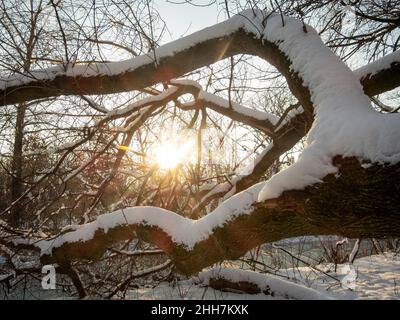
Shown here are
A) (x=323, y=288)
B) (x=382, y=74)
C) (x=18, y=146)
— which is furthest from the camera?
(x=323, y=288)

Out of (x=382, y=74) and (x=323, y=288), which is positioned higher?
(x=382, y=74)

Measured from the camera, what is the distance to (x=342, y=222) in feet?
4.62

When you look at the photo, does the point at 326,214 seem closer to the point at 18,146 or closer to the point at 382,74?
the point at 382,74

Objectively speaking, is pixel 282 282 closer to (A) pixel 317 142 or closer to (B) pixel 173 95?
(B) pixel 173 95

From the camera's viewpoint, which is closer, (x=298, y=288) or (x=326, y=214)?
(x=326, y=214)

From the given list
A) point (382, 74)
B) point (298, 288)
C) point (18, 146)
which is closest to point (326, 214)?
point (382, 74)

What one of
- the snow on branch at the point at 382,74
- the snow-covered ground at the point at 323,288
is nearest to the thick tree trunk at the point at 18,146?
the snow-covered ground at the point at 323,288

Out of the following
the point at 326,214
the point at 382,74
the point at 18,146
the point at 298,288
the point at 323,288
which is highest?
the point at 18,146

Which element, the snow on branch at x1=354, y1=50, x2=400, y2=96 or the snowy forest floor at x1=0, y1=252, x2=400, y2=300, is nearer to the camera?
the snow on branch at x1=354, y1=50, x2=400, y2=96

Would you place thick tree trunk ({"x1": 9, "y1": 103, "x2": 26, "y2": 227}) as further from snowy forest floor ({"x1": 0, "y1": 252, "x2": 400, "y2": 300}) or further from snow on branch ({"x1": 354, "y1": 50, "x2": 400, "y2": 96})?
snow on branch ({"x1": 354, "y1": 50, "x2": 400, "y2": 96})

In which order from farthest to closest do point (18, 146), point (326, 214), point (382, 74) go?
1. point (18, 146)
2. point (382, 74)
3. point (326, 214)

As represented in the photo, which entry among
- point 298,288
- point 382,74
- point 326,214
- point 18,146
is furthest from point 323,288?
point 18,146

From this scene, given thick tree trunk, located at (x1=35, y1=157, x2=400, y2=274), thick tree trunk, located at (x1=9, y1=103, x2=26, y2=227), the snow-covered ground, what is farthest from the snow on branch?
thick tree trunk, located at (x1=9, y1=103, x2=26, y2=227)

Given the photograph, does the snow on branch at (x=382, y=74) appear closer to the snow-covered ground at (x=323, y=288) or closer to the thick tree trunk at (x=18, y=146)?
the snow-covered ground at (x=323, y=288)
